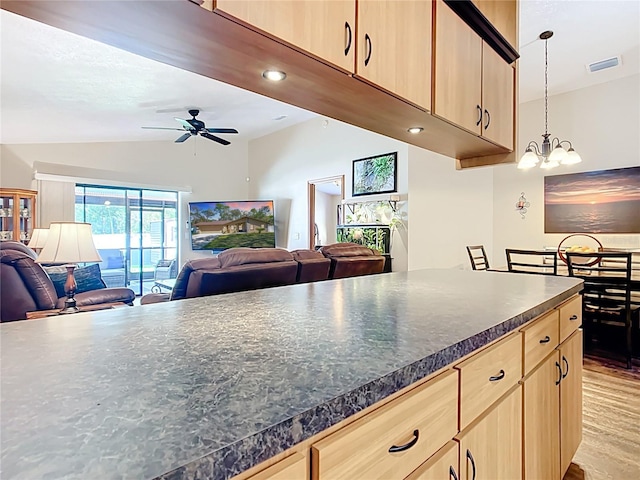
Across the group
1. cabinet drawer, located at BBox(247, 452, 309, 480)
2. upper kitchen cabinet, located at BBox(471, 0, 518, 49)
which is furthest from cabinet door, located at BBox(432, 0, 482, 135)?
cabinet drawer, located at BBox(247, 452, 309, 480)

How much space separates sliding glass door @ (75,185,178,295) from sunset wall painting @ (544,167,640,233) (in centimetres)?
696

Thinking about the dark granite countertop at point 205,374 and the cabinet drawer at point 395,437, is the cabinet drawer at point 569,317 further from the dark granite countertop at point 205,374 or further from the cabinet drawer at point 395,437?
the cabinet drawer at point 395,437

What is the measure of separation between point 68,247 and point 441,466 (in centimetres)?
281

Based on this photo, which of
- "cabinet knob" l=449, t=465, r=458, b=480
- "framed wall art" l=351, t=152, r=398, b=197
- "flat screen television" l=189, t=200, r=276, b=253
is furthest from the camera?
"flat screen television" l=189, t=200, r=276, b=253

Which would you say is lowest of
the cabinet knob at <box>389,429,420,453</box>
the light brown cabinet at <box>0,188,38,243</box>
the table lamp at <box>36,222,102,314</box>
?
the cabinet knob at <box>389,429,420,453</box>

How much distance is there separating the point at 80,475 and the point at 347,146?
646 centimetres

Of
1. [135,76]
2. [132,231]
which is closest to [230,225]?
[132,231]

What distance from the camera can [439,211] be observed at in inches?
213

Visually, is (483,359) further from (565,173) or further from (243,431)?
(565,173)

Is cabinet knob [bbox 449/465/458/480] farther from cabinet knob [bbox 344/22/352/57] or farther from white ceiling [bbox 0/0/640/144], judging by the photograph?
white ceiling [bbox 0/0/640/144]

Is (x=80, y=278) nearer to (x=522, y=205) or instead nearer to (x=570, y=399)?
(x=570, y=399)

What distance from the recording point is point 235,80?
1.25 meters

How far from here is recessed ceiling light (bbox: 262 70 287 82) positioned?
3.82 feet

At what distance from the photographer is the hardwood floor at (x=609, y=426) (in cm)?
185
